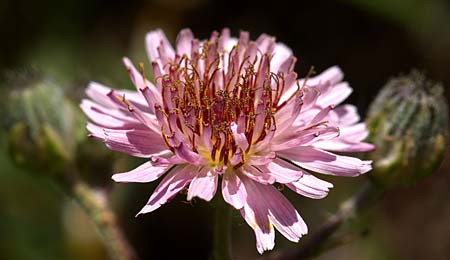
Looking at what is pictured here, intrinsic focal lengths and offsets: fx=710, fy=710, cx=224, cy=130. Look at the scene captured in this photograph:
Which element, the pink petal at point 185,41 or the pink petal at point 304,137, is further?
the pink petal at point 185,41

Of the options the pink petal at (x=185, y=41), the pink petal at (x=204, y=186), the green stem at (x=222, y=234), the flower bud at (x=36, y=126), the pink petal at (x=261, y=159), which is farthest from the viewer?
the flower bud at (x=36, y=126)

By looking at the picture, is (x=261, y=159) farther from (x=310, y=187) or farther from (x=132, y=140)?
(x=132, y=140)

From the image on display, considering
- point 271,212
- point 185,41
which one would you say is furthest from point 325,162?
point 185,41

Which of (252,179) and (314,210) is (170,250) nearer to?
(314,210)

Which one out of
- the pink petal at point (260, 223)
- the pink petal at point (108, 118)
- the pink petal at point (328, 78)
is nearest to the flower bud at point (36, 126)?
the pink petal at point (108, 118)

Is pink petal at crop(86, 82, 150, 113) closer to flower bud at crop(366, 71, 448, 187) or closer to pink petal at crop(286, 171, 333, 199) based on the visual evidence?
pink petal at crop(286, 171, 333, 199)

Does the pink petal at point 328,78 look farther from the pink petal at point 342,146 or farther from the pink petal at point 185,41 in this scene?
the pink petal at point 185,41

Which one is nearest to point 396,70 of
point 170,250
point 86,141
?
point 170,250
